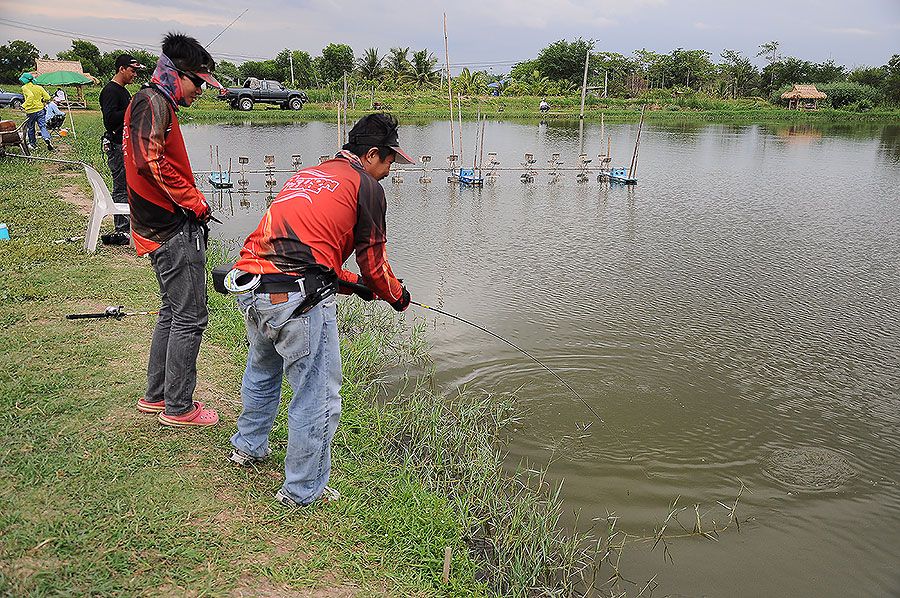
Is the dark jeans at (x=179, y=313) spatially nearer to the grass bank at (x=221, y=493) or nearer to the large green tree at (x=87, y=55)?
the grass bank at (x=221, y=493)

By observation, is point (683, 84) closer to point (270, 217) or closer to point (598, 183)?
point (598, 183)

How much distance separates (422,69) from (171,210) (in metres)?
52.6

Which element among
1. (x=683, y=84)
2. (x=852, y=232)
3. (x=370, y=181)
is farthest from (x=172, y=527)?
(x=683, y=84)

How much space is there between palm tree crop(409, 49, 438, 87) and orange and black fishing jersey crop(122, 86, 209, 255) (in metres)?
48.6

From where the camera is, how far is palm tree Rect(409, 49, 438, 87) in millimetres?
50250

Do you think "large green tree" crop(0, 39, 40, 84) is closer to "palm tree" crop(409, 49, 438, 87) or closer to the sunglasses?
"palm tree" crop(409, 49, 438, 87)

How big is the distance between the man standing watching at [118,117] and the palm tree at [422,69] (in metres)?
45.0

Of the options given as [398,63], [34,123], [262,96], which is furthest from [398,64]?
[34,123]

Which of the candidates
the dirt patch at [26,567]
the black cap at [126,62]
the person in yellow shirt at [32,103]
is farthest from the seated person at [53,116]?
the dirt patch at [26,567]

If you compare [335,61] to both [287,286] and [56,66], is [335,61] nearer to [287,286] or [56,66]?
[56,66]

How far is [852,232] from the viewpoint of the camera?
11359mm

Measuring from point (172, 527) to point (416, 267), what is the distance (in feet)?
20.2

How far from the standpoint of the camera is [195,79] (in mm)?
3266

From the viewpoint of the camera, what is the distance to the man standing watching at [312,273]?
275 cm
